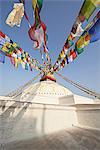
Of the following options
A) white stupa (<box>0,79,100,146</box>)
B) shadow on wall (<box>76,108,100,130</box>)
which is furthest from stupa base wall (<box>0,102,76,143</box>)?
shadow on wall (<box>76,108,100,130</box>)

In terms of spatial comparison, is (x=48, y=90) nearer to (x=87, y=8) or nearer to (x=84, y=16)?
(x=84, y=16)

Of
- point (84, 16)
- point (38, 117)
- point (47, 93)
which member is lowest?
point (38, 117)

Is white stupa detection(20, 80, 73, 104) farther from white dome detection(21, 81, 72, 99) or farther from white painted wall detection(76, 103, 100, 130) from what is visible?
white painted wall detection(76, 103, 100, 130)

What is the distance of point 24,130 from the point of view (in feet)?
29.1

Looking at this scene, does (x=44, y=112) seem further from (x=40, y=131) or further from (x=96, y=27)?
(x=96, y=27)

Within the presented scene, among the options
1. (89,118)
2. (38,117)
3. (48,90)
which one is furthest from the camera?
(48,90)

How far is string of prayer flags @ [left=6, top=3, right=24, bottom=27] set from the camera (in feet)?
17.1

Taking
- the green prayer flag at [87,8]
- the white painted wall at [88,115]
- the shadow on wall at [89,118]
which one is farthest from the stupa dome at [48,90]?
the green prayer flag at [87,8]

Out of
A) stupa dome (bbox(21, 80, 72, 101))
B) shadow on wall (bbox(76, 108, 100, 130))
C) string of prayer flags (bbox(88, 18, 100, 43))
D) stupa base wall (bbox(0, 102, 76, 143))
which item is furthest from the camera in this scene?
stupa dome (bbox(21, 80, 72, 101))

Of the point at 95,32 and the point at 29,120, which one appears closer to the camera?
the point at 95,32

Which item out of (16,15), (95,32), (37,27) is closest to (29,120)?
(37,27)

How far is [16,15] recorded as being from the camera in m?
5.49

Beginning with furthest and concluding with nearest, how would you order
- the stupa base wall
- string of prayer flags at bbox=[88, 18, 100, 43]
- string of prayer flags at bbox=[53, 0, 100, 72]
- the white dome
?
the white dome → the stupa base wall → string of prayer flags at bbox=[88, 18, 100, 43] → string of prayer flags at bbox=[53, 0, 100, 72]

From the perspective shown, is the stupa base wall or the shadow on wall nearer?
the stupa base wall
